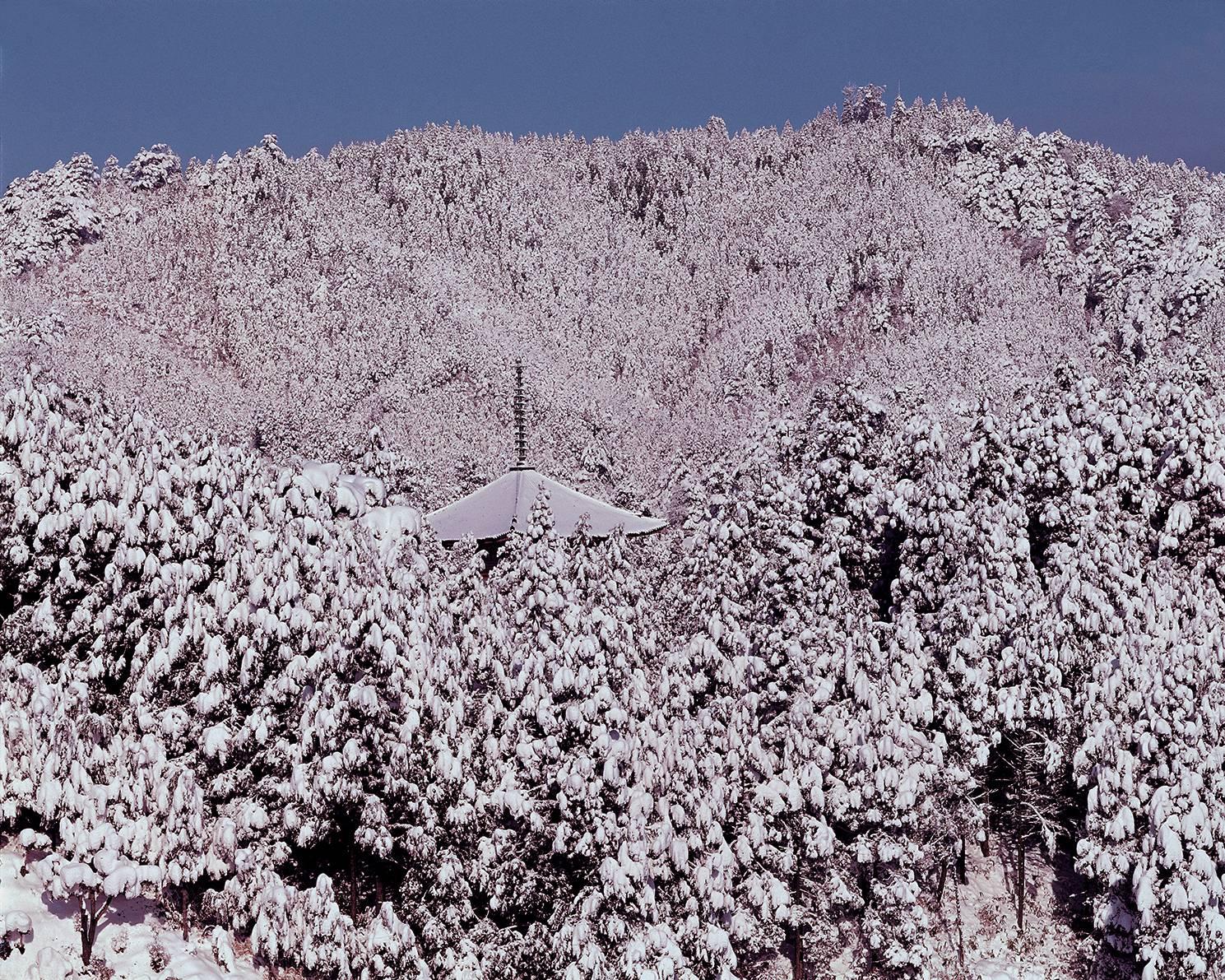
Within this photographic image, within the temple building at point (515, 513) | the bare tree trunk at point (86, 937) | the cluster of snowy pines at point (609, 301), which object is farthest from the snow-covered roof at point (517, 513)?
the cluster of snowy pines at point (609, 301)

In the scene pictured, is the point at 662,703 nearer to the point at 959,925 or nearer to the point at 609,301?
the point at 959,925

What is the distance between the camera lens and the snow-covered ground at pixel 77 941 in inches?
805

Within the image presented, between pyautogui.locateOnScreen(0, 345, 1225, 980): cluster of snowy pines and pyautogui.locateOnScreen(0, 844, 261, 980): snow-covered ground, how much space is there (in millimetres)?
494

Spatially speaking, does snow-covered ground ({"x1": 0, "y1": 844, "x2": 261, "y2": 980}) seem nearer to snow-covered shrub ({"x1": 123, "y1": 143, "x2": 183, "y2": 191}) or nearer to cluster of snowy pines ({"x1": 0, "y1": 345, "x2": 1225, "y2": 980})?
cluster of snowy pines ({"x1": 0, "y1": 345, "x2": 1225, "y2": 980})

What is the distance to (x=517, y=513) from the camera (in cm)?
4816

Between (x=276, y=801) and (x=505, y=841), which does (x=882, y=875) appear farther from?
(x=276, y=801)

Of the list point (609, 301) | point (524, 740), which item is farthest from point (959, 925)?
point (609, 301)

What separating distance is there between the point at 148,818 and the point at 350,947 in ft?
14.5

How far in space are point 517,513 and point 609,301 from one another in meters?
138

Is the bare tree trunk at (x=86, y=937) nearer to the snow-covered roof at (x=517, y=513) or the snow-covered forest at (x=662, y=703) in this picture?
the snow-covered forest at (x=662, y=703)

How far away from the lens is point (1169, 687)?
2902cm

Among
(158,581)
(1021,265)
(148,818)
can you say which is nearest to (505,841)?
(148,818)

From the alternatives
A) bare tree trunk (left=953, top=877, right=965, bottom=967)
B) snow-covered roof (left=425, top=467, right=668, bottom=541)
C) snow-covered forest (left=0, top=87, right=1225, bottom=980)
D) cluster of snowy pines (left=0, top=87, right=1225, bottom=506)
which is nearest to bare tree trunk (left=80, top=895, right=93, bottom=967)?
snow-covered forest (left=0, top=87, right=1225, bottom=980)

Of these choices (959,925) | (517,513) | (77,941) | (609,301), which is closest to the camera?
(77,941)
